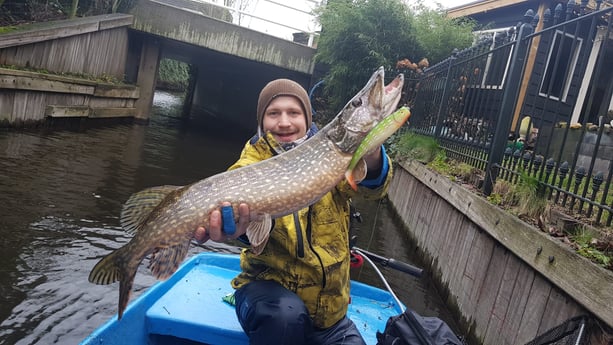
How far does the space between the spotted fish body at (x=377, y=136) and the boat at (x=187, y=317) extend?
4.40 ft

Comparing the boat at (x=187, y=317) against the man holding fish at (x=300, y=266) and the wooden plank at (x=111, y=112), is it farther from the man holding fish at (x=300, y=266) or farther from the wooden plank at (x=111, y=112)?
the wooden plank at (x=111, y=112)

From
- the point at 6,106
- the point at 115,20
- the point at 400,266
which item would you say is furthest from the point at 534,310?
the point at 115,20

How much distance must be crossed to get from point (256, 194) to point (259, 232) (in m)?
0.19

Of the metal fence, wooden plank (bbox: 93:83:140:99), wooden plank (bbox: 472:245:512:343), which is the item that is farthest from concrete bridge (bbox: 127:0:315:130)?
wooden plank (bbox: 472:245:512:343)

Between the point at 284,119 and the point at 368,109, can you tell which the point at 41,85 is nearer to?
the point at 284,119

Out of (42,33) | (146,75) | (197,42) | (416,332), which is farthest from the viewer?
(146,75)

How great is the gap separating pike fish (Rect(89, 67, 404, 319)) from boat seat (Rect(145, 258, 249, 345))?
0.71 meters

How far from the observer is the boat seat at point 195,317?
281 cm

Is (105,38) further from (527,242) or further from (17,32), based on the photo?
(527,242)

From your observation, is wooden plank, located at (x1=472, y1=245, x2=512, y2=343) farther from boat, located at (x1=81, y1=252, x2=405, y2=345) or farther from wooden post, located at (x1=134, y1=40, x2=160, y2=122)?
wooden post, located at (x1=134, y1=40, x2=160, y2=122)

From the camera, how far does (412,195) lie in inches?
304

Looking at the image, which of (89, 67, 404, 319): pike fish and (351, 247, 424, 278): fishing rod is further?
(351, 247, 424, 278): fishing rod

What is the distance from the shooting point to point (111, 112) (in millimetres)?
12867

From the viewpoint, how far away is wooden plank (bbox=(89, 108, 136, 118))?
11992 millimetres
